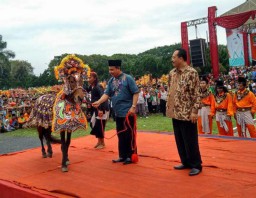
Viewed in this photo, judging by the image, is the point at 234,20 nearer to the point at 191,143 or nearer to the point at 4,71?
the point at 191,143

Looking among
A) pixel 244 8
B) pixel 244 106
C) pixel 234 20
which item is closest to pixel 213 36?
pixel 244 8

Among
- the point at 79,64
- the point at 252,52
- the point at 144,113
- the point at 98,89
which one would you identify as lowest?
the point at 144,113

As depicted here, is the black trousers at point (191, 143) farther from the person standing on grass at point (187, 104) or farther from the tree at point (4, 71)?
the tree at point (4, 71)

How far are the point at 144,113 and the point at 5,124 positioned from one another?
597cm

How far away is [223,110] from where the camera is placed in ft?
23.6

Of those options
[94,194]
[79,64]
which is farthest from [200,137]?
[94,194]

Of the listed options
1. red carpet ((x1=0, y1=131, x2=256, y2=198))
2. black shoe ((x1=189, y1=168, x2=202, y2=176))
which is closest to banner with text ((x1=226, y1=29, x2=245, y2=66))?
red carpet ((x1=0, y1=131, x2=256, y2=198))

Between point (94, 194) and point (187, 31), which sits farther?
point (187, 31)

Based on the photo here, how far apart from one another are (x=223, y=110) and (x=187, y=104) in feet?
10.6

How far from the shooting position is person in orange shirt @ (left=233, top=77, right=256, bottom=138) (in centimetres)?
686

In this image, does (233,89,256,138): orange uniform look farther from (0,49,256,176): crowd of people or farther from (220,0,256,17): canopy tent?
(220,0,256,17): canopy tent

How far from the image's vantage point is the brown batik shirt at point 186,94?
4.16m

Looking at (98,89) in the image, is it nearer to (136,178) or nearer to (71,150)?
(71,150)

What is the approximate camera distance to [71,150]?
634 centimetres
